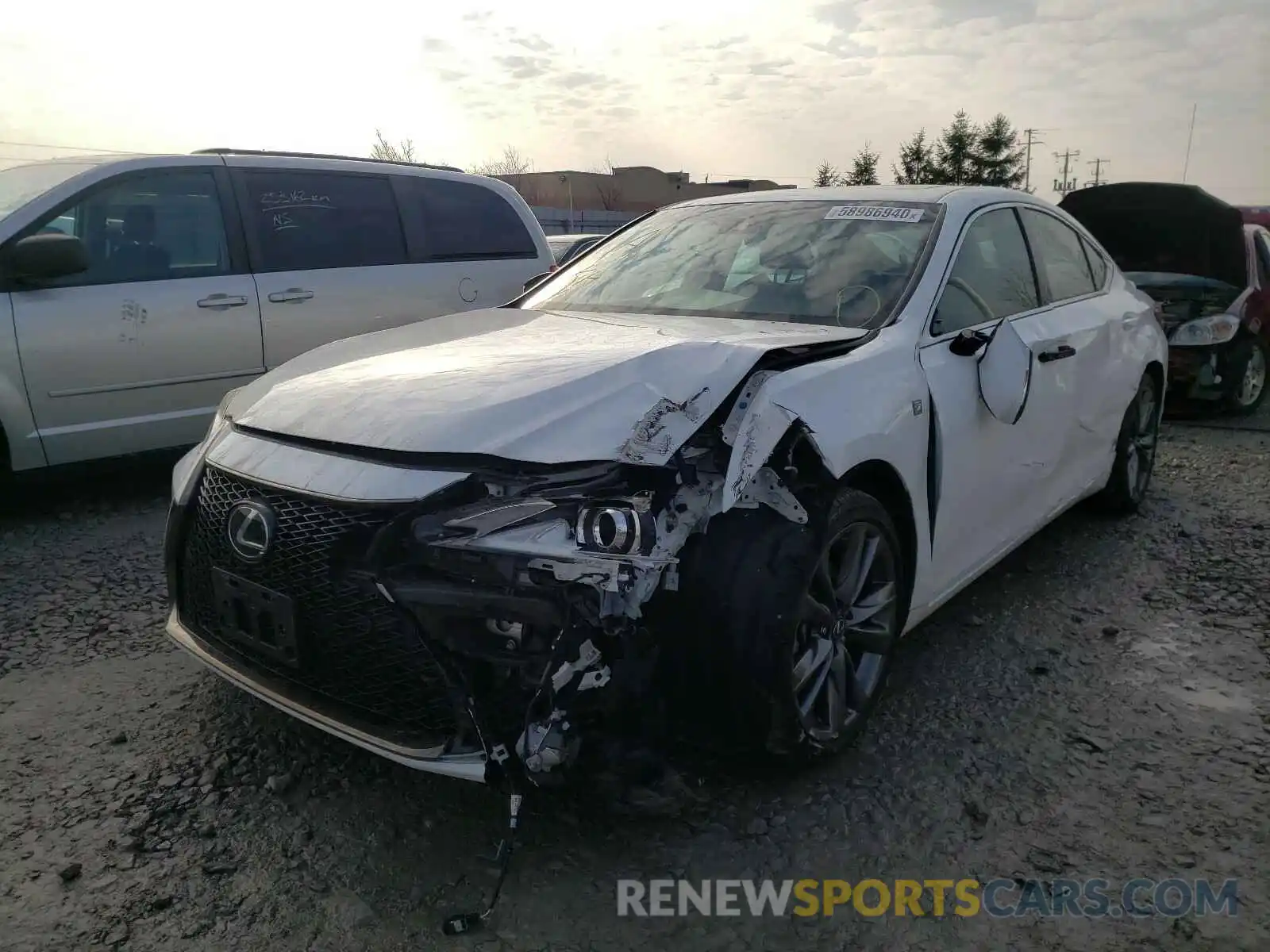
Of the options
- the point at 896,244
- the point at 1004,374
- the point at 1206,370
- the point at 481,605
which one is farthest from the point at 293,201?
the point at 1206,370

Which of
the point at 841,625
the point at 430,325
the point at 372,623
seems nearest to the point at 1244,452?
the point at 841,625

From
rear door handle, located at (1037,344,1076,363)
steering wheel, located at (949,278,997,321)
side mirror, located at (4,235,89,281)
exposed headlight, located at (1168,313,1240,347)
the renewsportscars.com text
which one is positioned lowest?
the renewsportscars.com text

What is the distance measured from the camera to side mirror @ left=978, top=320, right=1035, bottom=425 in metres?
3.21

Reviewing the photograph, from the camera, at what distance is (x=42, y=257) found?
14.9ft

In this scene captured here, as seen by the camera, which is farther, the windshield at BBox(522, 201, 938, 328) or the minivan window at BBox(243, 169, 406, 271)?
the minivan window at BBox(243, 169, 406, 271)

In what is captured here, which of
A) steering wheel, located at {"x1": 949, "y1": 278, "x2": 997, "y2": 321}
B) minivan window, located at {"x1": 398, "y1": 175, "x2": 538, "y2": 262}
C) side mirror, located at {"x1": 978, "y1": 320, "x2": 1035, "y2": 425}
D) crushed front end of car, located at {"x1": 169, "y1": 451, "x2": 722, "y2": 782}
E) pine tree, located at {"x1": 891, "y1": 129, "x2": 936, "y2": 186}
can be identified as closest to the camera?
crushed front end of car, located at {"x1": 169, "y1": 451, "x2": 722, "y2": 782}

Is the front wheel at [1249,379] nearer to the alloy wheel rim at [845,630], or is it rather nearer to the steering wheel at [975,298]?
the steering wheel at [975,298]

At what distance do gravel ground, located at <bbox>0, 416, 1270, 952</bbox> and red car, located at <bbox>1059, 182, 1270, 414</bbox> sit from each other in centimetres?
503

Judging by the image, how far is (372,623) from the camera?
221 cm

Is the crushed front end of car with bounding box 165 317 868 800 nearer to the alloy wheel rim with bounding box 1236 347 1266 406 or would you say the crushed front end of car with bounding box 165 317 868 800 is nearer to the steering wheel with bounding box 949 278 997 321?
the steering wheel with bounding box 949 278 997 321

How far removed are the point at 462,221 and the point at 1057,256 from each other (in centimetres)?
387

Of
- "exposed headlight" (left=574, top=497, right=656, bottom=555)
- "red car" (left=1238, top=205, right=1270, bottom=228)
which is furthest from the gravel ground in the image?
"red car" (left=1238, top=205, right=1270, bottom=228)

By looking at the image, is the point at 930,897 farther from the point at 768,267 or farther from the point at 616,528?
the point at 768,267

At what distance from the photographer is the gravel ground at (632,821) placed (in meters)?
2.14
